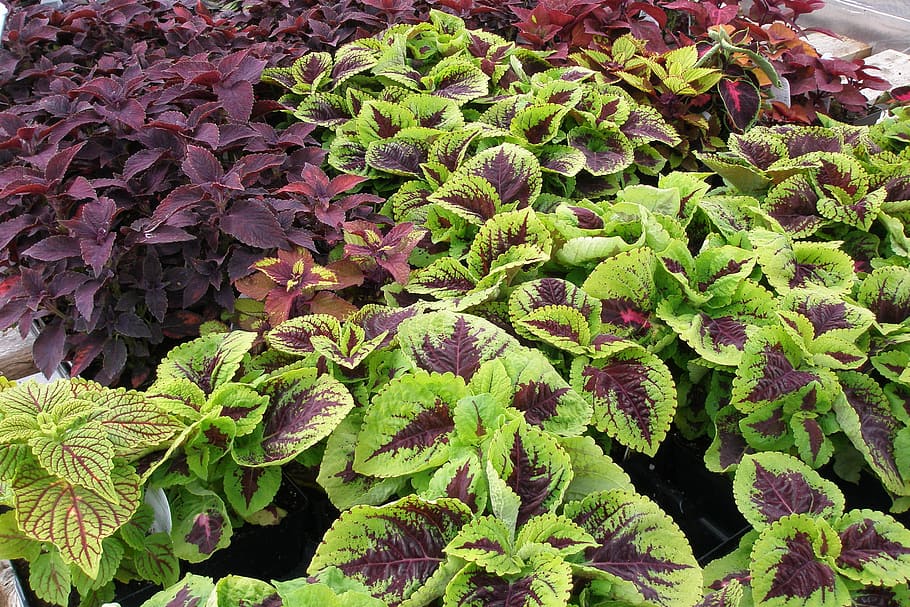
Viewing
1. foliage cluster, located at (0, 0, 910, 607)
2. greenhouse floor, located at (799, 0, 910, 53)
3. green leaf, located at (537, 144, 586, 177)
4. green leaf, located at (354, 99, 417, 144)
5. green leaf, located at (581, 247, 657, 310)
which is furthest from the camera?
greenhouse floor, located at (799, 0, 910, 53)

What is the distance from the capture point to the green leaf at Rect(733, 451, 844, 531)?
98cm

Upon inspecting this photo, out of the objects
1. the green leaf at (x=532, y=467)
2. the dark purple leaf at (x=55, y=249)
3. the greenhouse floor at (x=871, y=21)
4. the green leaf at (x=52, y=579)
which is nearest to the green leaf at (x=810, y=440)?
the green leaf at (x=532, y=467)

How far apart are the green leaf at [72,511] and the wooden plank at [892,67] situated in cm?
276

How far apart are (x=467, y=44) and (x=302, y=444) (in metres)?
1.55

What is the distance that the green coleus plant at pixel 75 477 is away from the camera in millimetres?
813

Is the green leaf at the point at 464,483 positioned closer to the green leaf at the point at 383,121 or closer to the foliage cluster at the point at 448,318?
the foliage cluster at the point at 448,318

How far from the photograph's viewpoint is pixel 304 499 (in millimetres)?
1186

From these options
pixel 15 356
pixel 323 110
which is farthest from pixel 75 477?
pixel 323 110

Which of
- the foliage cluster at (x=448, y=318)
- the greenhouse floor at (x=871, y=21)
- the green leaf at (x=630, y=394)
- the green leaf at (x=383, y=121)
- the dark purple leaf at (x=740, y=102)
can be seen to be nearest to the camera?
the foliage cluster at (x=448, y=318)

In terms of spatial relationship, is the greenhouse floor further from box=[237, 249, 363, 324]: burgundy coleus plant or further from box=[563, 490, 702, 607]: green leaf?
box=[563, 490, 702, 607]: green leaf

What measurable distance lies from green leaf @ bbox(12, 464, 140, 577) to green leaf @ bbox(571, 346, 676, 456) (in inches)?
25.5

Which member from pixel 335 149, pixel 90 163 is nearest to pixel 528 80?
pixel 335 149

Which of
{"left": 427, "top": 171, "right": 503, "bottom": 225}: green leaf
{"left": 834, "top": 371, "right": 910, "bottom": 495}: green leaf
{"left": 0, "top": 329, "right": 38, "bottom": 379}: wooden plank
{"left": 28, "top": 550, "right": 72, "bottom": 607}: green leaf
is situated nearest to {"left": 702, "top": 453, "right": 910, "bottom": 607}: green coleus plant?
{"left": 834, "top": 371, "right": 910, "bottom": 495}: green leaf

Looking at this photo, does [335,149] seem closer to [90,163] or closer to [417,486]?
[90,163]
